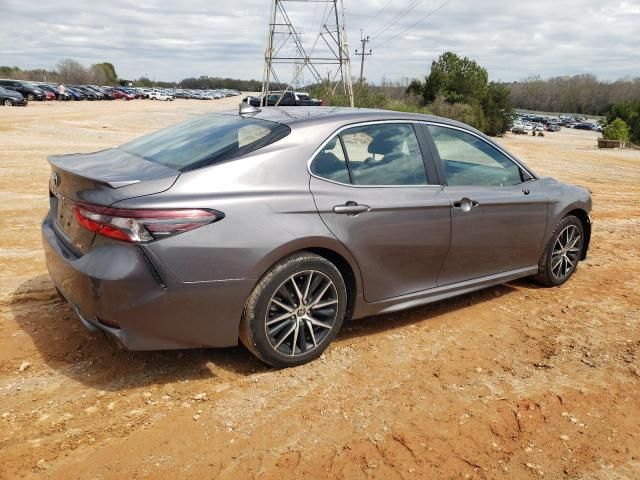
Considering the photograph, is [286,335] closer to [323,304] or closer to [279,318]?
[279,318]

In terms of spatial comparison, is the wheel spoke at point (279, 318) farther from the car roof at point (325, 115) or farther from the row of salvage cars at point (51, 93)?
the row of salvage cars at point (51, 93)

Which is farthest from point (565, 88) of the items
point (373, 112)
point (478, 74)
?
point (373, 112)

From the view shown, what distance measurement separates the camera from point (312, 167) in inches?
141

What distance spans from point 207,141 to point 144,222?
3.11 feet

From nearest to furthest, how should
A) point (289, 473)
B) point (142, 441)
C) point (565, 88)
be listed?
point (289, 473) → point (142, 441) → point (565, 88)

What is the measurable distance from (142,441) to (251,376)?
2.77ft

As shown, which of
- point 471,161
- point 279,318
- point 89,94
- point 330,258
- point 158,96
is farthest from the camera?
point 158,96

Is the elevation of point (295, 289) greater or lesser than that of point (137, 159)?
lesser

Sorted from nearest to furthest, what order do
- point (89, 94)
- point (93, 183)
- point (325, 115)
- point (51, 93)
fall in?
point (93, 183) → point (325, 115) → point (51, 93) → point (89, 94)

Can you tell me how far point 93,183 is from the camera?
125 inches

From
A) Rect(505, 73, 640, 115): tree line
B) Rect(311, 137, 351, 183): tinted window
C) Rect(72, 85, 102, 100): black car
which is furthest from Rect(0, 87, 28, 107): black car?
Rect(505, 73, 640, 115): tree line

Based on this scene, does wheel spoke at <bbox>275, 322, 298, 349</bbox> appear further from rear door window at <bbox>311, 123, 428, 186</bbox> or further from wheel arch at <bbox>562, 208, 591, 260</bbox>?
wheel arch at <bbox>562, 208, 591, 260</bbox>

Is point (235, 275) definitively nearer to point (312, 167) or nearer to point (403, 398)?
point (312, 167)

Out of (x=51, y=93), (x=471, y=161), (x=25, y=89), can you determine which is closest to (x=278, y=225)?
(x=471, y=161)
